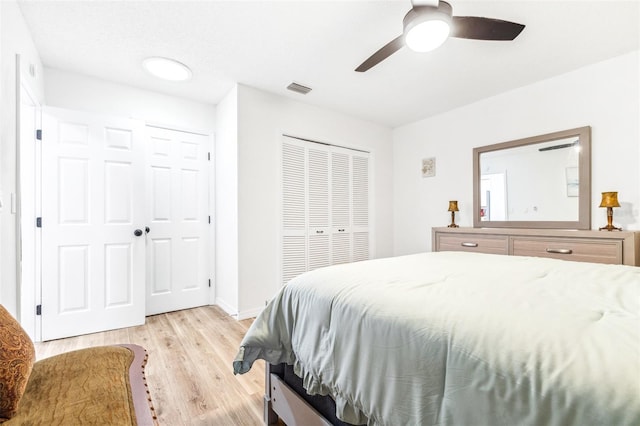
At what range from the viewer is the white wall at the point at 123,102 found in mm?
2738

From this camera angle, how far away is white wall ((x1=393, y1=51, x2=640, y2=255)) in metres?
2.50

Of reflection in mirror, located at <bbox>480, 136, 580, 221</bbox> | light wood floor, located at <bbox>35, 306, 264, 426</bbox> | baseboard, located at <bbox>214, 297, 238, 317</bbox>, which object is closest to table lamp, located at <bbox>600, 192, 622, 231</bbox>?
reflection in mirror, located at <bbox>480, 136, 580, 221</bbox>

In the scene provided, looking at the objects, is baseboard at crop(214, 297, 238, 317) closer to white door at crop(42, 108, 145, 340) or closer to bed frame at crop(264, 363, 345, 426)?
white door at crop(42, 108, 145, 340)

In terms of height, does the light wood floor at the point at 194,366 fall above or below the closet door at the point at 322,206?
below

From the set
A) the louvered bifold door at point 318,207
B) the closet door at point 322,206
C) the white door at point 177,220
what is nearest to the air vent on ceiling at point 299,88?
the closet door at point 322,206

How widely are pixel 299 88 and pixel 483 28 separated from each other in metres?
1.89

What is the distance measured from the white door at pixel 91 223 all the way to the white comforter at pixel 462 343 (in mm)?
2082

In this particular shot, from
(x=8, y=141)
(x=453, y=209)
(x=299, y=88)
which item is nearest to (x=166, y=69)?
(x=299, y=88)

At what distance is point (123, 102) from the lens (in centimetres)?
302

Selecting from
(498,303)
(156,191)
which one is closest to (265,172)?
(156,191)

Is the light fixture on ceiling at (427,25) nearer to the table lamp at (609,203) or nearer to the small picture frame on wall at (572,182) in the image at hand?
the table lamp at (609,203)

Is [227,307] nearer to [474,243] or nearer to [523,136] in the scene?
[474,243]

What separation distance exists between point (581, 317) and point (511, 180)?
2872mm

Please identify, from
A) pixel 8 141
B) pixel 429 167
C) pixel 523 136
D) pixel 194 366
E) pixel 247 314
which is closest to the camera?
pixel 8 141
